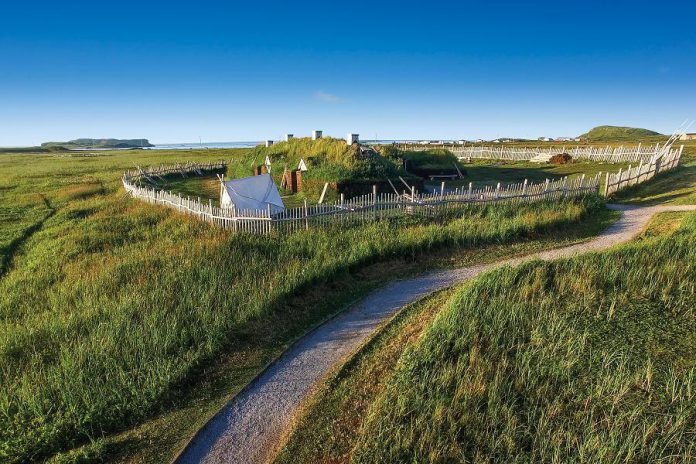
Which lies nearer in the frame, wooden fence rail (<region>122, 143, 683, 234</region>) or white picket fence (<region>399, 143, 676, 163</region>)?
wooden fence rail (<region>122, 143, 683, 234</region>)

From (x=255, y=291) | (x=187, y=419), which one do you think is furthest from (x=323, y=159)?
(x=187, y=419)

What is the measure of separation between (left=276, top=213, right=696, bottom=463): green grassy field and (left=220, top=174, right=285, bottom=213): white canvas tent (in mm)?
9215

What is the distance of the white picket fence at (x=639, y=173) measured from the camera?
1895cm

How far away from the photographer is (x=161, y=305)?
25.4ft

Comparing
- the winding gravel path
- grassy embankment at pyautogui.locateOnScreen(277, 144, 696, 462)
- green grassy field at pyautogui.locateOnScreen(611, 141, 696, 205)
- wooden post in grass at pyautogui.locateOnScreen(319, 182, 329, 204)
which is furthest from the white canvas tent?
green grassy field at pyautogui.locateOnScreen(611, 141, 696, 205)

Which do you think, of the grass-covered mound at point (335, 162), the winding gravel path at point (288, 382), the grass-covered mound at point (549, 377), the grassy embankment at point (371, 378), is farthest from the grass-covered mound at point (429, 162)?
the grass-covered mound at point (549, 377)

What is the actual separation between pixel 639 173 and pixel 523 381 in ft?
69.2

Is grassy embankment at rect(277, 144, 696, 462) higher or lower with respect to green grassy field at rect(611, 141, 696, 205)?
lower

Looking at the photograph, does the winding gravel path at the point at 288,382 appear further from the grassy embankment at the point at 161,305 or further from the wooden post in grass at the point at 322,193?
the wooden post in grass at the point at 322,193

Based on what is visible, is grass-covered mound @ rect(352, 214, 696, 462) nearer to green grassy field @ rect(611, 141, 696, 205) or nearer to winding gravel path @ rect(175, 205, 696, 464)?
winding gravel path @ rect(175, 205, 696, 464)

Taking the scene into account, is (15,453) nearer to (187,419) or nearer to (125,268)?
(187,419)

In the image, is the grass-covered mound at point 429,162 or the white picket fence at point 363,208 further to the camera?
the grass-covered mound at point 429,162

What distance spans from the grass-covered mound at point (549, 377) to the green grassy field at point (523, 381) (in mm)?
19

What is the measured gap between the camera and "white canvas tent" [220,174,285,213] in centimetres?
1539
